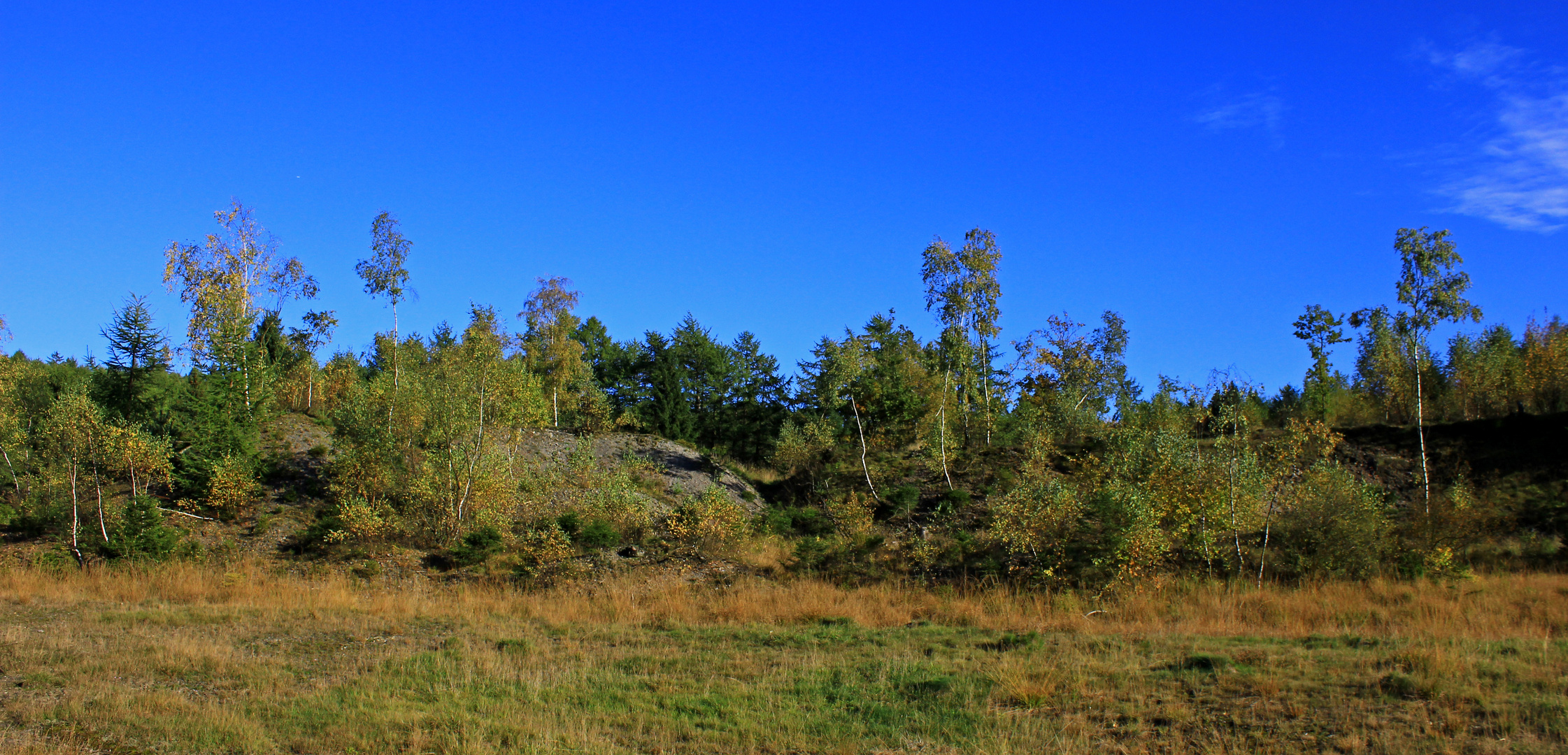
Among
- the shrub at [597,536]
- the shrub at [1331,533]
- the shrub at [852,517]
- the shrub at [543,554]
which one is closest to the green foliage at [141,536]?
the shrub at [543,554]

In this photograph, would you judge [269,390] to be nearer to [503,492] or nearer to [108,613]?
[503,492]

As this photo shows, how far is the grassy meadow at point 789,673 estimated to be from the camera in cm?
976

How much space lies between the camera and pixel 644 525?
27.5m

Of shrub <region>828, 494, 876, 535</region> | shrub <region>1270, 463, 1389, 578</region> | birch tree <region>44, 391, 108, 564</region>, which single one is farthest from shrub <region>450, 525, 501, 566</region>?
shrub <region>1270, 463, 1389, 578</region>

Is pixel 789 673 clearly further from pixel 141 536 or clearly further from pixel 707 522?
pixel 141 536

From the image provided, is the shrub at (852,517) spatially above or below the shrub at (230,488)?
below

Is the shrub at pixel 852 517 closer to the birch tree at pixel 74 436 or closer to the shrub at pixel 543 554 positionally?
the shrub at pixel 543 554

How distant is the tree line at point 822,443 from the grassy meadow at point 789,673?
7.59ft

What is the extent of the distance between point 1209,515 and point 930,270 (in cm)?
1650

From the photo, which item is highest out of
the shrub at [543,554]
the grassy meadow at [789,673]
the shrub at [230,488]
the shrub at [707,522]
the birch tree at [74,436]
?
the birch tree at [74,436]

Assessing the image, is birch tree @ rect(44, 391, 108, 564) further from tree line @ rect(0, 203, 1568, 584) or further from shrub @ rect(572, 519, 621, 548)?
shrub @ rect(572, 519, 621, 548)

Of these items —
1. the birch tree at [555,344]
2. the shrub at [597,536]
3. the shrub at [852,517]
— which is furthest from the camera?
the birch tree at [555,344]

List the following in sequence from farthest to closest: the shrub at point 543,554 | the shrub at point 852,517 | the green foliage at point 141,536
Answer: the shrub at point 852,517 → the shrub at point 543,554 → the green foliage at point 141,536

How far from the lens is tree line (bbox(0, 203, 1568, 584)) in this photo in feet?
73.6
